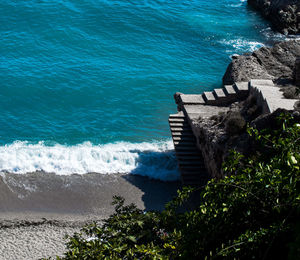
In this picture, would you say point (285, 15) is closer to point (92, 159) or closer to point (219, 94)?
point (219, 94)

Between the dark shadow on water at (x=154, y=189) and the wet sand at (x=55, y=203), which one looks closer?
the wet sand at (x=55, y=203)

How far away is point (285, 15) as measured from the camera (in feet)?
147

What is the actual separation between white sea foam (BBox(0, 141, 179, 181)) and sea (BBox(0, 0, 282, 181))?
6cm

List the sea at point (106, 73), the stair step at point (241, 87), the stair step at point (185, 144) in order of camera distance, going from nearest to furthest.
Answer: the stair step at point (185, 144) → the stair step at point (241, 87) → the sea at point (106, 73)

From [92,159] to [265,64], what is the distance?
1392cm

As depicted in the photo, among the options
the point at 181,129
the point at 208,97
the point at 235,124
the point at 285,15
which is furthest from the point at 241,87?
the point at 285,15

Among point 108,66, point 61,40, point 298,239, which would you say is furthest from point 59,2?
point 298,239

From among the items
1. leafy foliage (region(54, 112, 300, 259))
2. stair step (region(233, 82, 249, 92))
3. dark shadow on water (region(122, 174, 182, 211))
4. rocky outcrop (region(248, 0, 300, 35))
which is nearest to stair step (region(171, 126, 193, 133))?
dark shadow on water (region(122, 174, 182, 211))

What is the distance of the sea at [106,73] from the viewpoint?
26.2 metres

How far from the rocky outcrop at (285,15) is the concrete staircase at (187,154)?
81.5 ft

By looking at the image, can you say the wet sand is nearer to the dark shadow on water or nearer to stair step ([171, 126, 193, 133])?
the dark shadow on water

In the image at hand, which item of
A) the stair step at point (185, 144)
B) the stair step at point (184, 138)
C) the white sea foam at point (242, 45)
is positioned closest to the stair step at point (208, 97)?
the stair step at point (184, 138)

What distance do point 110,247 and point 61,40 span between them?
1215 inches

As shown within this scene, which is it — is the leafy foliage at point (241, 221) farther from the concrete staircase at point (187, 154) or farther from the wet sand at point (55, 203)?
the concrete staircase at point (187, 154)
